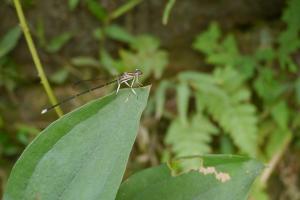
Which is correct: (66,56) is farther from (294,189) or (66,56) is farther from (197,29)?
(294,189)

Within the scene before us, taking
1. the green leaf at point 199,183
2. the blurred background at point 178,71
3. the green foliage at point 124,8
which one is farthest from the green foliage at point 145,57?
the green leaf at point 199,183

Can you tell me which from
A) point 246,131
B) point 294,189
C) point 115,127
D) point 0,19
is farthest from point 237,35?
point 115,127

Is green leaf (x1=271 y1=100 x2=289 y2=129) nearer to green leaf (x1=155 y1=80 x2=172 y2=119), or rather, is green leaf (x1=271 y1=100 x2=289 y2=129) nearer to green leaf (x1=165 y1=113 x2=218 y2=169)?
green leaf (x1=165 y1=113 x2=218 y2=169)

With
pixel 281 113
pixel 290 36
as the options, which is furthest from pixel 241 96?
pixel 290 36

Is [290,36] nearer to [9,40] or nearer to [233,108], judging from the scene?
[233,108]

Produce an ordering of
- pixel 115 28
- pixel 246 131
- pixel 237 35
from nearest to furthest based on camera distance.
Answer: pixel 246 131
pixel 115 28
pixel 237 35

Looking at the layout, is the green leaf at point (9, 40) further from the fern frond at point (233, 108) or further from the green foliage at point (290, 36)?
the green foliage at point (290, 36)
